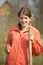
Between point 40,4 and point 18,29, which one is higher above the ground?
point 40,4

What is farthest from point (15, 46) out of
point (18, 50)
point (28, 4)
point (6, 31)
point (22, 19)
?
point (28, 4)

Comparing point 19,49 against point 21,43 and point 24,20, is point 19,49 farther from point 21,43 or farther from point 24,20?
point 24,20

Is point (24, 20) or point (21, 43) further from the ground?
point (24, 20)

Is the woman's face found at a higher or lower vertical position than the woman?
higher

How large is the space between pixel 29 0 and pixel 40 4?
8 centimetres

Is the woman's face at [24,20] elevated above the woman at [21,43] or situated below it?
above

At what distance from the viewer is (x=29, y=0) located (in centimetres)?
172

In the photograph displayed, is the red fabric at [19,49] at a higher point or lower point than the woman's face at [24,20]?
lower

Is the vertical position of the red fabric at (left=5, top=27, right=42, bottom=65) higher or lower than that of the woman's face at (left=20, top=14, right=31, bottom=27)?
lower

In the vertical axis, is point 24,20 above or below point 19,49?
above

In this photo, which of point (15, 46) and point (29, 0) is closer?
point (15, 46)

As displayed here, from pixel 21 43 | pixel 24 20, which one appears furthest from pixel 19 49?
pixel 24 20

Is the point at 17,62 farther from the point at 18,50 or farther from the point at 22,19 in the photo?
the point at 22,19

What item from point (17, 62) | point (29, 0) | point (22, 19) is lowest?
point (17, 62)
